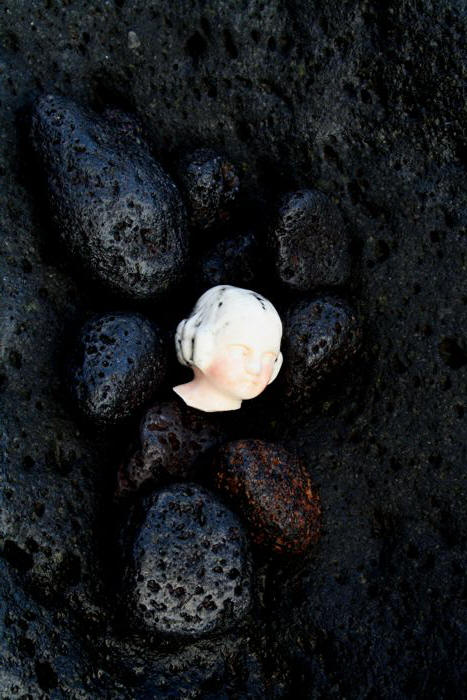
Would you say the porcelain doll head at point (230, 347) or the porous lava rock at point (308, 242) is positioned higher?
Result: the porous lava rock at point (308, 242)

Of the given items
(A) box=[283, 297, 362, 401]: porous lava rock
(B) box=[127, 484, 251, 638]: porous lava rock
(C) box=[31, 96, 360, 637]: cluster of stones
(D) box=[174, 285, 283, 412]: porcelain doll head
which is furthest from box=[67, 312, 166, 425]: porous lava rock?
(A) box=[283, 297, 362, 401]: porous lava rock

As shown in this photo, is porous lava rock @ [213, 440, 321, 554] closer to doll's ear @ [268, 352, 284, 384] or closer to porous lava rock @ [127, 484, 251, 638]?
porous lava rock @ [127, 484, 251, 638]

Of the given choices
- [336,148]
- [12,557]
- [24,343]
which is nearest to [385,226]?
[336,148]

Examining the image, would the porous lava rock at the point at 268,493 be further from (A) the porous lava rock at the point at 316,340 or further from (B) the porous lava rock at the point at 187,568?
(A) the porous lava rock at the point at 316,340

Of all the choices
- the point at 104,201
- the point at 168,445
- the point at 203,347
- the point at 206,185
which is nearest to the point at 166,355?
the point at 203,347

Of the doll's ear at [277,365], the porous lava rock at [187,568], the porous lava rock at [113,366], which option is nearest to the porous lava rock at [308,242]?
the doll's ear at [277,365]
